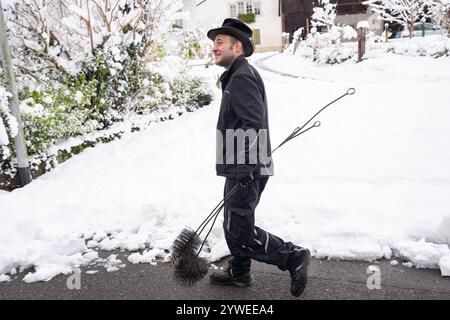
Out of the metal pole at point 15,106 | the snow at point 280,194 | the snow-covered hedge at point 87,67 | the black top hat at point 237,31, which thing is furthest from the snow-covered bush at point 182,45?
the black top hat at point 237,31

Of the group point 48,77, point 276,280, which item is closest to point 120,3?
point 48,77

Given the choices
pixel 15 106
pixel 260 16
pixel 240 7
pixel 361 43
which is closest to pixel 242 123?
pixel 15 106

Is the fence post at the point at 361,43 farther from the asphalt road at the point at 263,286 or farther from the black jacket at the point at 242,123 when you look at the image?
the black jacket at the point at 242,123

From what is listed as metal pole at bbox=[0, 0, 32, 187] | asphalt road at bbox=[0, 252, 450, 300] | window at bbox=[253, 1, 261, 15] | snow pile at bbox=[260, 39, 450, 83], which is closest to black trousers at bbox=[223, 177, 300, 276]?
asphalt road at bbox=[0, 252, 450, 300]

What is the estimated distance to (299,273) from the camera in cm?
254

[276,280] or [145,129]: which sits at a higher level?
[145,129]

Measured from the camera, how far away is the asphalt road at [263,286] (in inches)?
104

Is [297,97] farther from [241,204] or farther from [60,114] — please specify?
[241,204]

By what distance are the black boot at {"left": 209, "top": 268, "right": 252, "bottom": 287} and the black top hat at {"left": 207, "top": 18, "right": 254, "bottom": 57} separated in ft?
5.42

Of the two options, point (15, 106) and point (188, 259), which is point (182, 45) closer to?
point (15, 106)

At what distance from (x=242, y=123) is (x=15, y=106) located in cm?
394

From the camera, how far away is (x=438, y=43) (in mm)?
13555

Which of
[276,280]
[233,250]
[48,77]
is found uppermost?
[48,77]
